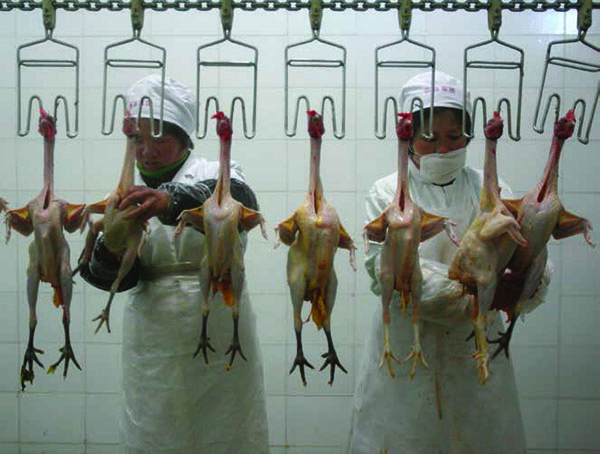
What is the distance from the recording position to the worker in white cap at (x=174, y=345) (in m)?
2.68

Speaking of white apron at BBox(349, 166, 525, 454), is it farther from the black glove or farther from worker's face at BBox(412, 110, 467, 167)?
the black glove

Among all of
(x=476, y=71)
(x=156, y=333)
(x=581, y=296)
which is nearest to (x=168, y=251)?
(x=156, y=333)

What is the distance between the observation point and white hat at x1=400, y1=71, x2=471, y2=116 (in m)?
2.53

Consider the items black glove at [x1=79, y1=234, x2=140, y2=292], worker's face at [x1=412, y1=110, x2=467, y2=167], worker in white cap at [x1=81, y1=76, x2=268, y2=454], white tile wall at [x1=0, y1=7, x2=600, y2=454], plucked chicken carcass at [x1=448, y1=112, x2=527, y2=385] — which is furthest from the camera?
white tile wall at [x1=0, y1=7, x2=600, y2=454]

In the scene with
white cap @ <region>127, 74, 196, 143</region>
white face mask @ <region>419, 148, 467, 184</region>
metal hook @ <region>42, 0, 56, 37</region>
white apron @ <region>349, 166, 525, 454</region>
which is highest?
metal hook @ <region>42, 0, 56, 37</region>

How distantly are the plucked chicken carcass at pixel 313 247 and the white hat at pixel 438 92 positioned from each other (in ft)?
2.15

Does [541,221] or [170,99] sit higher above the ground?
[170,99]

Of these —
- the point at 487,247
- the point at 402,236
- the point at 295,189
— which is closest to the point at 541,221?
the point at 487,247

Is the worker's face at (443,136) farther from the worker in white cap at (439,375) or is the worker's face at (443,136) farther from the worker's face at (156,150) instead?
the worker's face at (156,150)

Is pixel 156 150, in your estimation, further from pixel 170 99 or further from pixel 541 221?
pixel 541 221

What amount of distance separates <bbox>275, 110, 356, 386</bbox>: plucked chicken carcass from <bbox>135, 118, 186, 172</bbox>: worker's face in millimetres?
796

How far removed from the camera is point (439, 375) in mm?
2703

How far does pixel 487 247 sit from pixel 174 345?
1.27 metres

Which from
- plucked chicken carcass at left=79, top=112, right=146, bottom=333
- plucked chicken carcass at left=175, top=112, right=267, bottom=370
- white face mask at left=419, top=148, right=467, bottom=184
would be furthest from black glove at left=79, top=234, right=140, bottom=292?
white face mask at left=419, top=148, right=467, bottom=184
